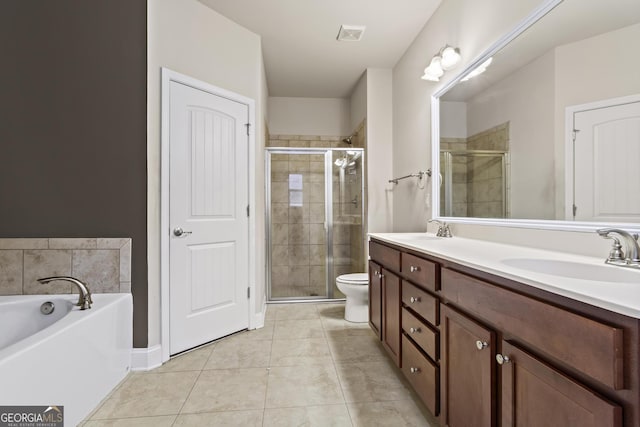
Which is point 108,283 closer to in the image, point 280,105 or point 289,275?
point 289,275

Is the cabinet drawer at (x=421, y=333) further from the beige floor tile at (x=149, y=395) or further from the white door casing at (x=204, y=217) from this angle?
the white door casing at (x=204, y=217)

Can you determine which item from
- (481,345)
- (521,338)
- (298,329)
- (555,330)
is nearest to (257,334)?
(298,329)

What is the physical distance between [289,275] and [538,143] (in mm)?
2786

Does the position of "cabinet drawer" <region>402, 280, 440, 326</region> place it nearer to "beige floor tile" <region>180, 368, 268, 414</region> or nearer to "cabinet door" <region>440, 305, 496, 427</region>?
"cabinet door" <region>440, 305, 496, 427</region>

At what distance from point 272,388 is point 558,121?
1.95 metres

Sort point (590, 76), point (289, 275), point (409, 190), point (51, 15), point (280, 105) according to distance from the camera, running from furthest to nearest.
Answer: point (280, 105) < point (289, 275) < point (409, 190) < point (51, 15) < point (590, 76)

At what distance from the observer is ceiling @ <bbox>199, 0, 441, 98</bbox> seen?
2.33 m

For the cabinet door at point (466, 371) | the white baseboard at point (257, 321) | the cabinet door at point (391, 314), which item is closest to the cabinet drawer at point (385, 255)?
the cabinet door at point (391, 314)

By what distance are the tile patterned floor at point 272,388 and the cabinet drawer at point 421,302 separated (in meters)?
0.53

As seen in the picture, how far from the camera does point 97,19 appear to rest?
1953 mm

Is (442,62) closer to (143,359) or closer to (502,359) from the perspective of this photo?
(502,359)

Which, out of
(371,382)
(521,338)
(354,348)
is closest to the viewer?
(521,338)

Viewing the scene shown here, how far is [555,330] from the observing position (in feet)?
2.39

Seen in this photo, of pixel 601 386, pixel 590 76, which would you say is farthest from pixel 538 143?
pixel 601 386
